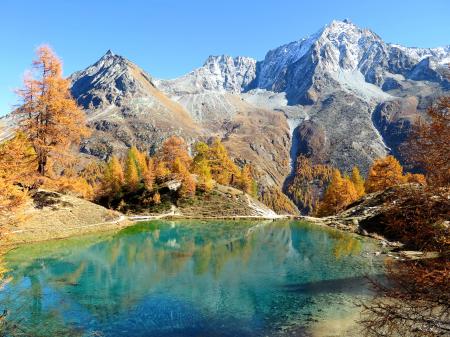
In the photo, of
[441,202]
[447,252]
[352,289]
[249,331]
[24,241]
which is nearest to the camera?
[447,252]

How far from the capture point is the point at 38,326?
76.3 ft

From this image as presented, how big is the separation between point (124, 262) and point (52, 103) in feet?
73.4

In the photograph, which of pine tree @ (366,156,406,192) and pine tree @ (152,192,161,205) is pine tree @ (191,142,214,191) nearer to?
pine tree @ (152,192,161,205)

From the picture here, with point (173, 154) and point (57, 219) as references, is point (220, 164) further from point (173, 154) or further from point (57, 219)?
point (57, 219)

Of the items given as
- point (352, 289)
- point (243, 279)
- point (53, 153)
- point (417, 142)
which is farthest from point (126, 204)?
point (417, 142)

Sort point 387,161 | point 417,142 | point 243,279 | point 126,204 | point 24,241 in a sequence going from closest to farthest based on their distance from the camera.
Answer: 1. point 417,142
2. point 243,279
3. point 24,241
4. point 126,204
5. point 387,161

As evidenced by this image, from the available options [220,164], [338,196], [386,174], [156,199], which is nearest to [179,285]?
[156,199]

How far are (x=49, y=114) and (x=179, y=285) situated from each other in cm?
2989

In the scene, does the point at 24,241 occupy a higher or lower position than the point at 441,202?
lower

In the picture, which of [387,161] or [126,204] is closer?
[126,204]

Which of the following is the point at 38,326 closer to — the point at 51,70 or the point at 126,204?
the point at 51,70

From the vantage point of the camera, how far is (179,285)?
32.8 meters

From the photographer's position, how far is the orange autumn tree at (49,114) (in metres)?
48.0

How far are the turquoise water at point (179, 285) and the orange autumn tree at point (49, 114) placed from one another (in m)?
12.3
